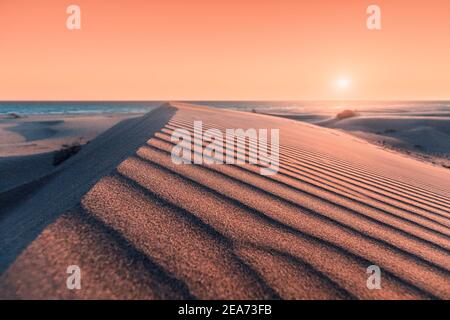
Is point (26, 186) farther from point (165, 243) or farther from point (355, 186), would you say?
point (355, 186)

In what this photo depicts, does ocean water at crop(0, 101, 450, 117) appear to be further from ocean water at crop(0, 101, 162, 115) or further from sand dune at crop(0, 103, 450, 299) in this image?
sand dune at crop(0, 103, 450, 299)

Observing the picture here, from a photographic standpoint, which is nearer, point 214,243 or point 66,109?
point 214,243

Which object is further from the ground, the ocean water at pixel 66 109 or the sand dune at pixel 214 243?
the ocean water at pixel 66 109

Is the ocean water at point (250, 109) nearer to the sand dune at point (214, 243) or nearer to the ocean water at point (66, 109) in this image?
the ocean water at point (66, 109)

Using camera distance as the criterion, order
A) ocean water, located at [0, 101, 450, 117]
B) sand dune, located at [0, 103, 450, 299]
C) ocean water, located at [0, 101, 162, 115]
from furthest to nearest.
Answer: ocean water, located at [0, 101, 162, 115] < ocean water, located at [0, 101, 450, 117] < sand dune, located at [0, 103, 450, 299]

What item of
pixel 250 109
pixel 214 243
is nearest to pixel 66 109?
pixel 250 109

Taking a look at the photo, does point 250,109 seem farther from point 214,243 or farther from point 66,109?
point 214,243

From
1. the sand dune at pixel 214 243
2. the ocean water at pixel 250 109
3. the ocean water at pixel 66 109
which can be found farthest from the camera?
the ocean water at pixel 66 109

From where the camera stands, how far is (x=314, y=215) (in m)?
1.41

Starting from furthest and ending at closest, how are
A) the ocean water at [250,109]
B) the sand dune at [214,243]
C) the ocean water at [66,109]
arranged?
the ocean water at [66,109] < the ocean water at [250,109] < the sand dune at [214,243]

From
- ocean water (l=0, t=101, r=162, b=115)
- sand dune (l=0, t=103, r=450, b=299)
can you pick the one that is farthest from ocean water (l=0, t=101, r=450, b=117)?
sand dune (l=0, t=103, r=450, b=299)

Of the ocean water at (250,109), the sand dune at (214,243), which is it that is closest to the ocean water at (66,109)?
the ocean water at (250,109)
